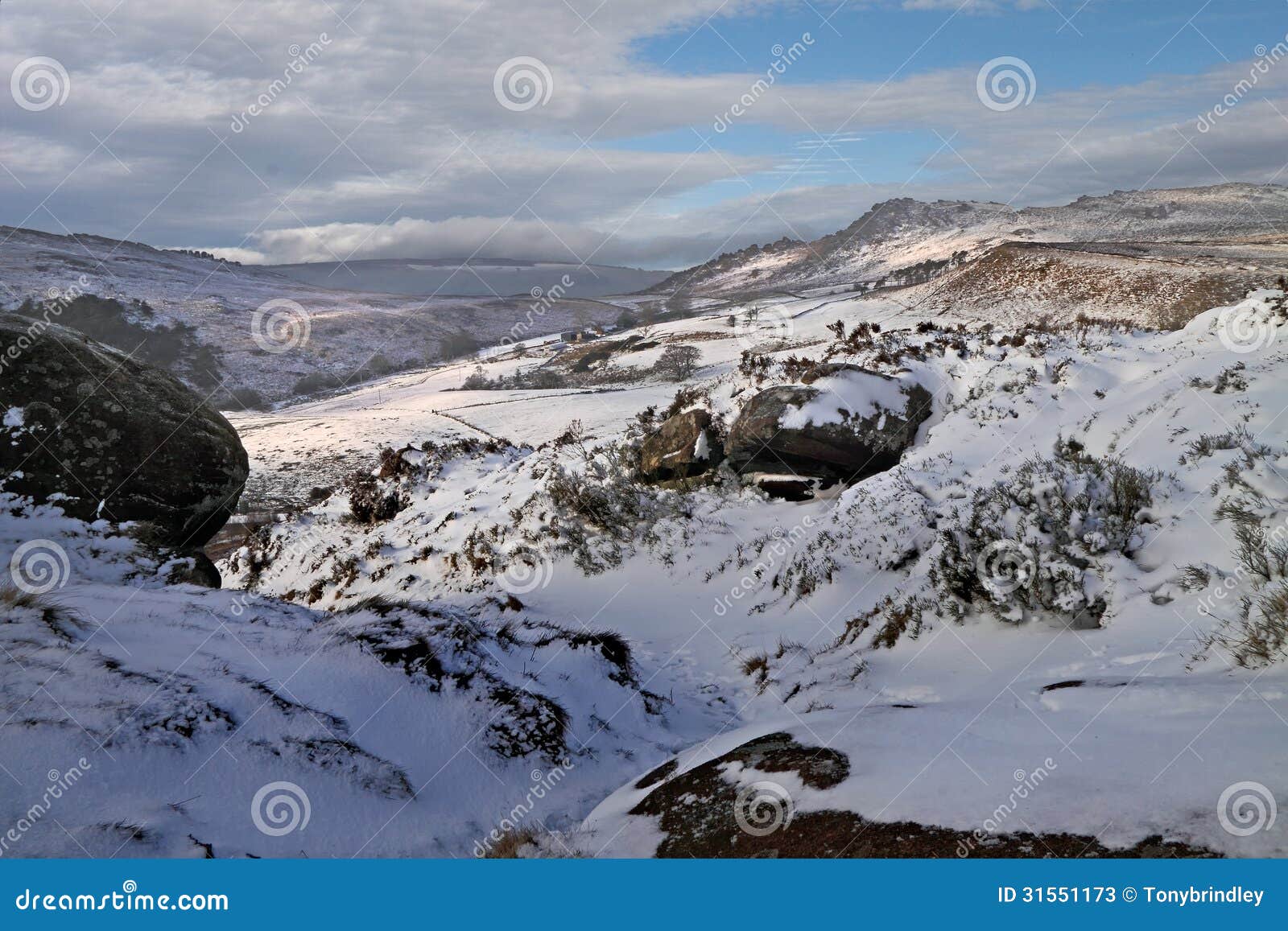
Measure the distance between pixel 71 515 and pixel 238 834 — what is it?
815 cm

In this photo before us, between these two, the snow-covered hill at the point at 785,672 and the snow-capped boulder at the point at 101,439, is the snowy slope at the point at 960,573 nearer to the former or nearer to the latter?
the snow-covered hill at the point at 785,672

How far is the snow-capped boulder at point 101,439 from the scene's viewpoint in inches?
384

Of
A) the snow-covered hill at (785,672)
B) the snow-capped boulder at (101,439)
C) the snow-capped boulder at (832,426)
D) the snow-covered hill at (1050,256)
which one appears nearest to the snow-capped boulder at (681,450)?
the snow-capped boulder at (832,426)

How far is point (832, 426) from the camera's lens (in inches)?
483

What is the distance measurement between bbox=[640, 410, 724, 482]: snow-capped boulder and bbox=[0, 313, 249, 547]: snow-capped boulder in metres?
7.38

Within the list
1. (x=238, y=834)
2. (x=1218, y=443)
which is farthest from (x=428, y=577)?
(x=1218, y=443)

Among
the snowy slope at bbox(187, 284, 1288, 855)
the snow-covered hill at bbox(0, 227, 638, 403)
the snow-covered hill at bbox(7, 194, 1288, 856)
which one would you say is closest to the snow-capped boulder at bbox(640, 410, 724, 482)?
the snowy slope at bbox(187, 284, 1288, 855)

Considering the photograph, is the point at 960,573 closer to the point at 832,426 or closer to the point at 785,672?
the point at 785,672

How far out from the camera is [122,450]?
10.3 meters

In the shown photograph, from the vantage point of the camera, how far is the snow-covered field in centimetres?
343

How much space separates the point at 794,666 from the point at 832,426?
637cm

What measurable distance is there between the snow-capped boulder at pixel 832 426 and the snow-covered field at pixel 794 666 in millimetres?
747

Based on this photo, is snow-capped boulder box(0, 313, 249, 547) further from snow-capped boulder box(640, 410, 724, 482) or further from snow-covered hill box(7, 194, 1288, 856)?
snow-capped boulder box(640, 410, 724, 482)

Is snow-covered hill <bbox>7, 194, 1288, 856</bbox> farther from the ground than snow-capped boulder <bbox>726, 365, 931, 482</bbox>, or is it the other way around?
snow-capped boulder <bbox>726, 365, 931, 482</bbox>
